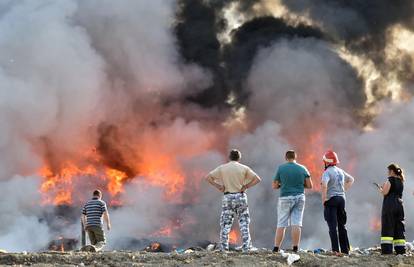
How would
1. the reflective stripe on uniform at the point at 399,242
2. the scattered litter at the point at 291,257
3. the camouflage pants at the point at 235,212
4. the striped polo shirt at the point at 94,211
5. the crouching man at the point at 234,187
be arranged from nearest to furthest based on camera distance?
the scattered litter at the point at 291,257, the crouching man at the point at 234,187, the camouflage pants at the point at 235,212, the reflective stripe on uniform at the point at 399,242, the striped polo shirt at the point at 94,211

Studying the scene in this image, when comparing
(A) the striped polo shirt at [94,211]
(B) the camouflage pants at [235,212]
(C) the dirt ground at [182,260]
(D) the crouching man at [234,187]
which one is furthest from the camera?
(A) the striped polo shirt at [94,211]

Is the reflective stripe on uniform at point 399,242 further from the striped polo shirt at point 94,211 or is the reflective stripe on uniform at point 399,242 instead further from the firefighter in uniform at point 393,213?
the striped polo shirt at point 94,211

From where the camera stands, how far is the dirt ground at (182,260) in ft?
48.2

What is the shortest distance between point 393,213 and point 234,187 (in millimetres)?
4304

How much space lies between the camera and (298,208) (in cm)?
1753

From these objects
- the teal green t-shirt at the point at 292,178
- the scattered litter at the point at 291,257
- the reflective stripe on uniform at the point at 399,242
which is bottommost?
the scattered litter at the point at 291,257

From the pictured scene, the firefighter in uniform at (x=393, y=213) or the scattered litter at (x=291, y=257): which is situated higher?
the firefighter in uniform at (x=393, y=213)

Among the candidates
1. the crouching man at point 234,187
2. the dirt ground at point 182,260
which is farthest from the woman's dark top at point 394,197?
the crouching man at point 234,187

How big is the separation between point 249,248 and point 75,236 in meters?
48.7

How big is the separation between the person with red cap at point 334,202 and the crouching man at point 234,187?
1.96 meters

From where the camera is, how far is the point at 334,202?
58.5ft

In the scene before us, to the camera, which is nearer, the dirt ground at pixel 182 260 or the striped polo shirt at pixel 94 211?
the dirt ground at pixel 182 260

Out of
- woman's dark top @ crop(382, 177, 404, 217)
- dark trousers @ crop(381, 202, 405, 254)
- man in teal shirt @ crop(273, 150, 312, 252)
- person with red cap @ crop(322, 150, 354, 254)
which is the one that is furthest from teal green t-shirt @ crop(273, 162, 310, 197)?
Result: dark trousers @ crop(381, 202, 405, 254)

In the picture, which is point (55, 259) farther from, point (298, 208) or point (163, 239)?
point (163, 239)
